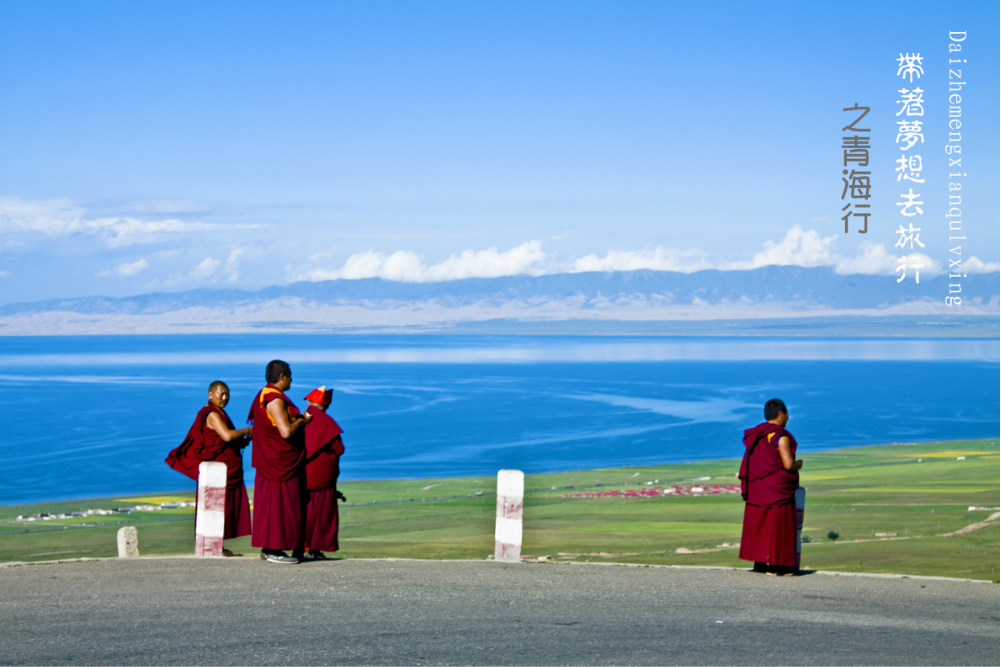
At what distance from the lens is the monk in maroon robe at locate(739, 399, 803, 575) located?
10320mm

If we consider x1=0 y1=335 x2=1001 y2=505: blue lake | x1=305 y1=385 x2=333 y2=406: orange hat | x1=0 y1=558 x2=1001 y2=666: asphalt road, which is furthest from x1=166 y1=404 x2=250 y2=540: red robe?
x1=0 y1=335 x2=1001 y2=505: blue lake

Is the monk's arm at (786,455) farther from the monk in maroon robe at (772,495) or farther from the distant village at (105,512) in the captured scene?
the distant village at (105,512)

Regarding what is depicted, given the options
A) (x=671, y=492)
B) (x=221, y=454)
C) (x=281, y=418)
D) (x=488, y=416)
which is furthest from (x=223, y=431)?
(x=488, y=416)

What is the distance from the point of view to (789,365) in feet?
651

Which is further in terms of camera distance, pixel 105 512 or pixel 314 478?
pixel 105 512

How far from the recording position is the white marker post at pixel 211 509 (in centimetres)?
1081

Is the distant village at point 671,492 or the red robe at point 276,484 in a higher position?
the red robe at point 276,484

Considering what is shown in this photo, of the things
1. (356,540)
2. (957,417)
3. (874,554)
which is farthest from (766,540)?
(957,417)

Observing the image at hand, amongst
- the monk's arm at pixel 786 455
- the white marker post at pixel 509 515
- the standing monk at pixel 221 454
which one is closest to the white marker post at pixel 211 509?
the standing monk at pixel 221 454

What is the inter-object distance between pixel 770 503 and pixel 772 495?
7 centimetres

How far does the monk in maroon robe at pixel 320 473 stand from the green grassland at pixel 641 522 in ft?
26.0

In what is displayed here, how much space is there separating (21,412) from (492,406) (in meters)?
42.3

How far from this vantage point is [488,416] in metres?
101

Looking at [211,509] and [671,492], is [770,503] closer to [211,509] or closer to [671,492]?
[211,509]
